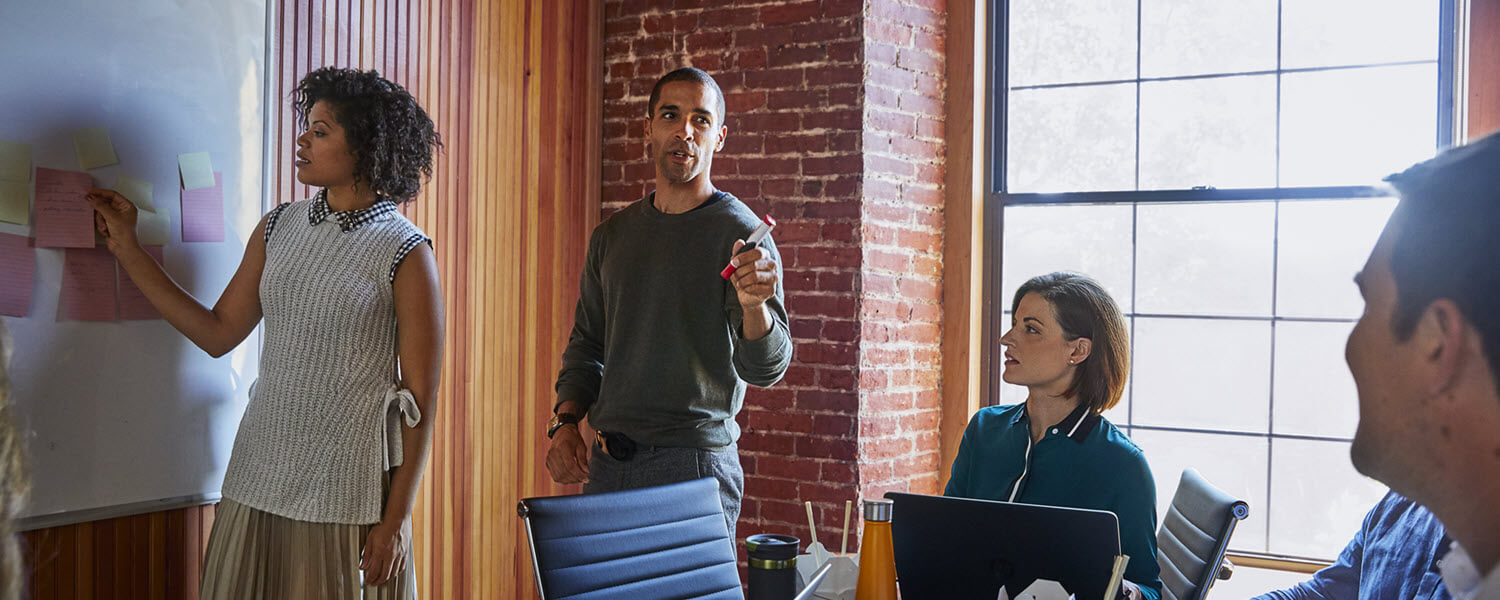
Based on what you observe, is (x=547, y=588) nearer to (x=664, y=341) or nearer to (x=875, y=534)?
(x=875, y=534)

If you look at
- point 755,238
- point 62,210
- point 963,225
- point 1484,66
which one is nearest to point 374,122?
point 62,210

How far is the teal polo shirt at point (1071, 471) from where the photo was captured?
1.99m

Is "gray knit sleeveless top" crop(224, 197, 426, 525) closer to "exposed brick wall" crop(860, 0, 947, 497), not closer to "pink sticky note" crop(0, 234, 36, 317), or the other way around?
"pink sticky note" crop(0, 234, 36, 317)

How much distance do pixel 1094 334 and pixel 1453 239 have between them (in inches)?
59.4

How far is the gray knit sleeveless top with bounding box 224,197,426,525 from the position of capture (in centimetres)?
211

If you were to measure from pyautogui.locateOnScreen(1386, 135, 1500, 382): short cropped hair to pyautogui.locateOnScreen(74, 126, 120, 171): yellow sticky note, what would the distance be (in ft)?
7.13

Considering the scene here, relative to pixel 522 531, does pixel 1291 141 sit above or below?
above

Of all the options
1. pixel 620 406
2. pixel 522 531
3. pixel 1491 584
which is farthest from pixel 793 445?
pixel 1491 584

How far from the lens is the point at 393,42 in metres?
2.94

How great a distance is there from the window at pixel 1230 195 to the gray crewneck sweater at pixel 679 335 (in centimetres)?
167

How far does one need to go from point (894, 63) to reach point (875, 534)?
2274mm

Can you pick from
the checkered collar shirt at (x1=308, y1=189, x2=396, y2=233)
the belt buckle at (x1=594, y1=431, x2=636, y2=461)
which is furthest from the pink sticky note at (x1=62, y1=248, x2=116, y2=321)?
the belt buckle at (x1=594, y1=431, x2=636, y2=461)

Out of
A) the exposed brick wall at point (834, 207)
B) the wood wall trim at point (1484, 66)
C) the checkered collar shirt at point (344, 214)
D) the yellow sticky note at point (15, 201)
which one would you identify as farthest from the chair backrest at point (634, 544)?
the wood wall trim at point (1484, 66)

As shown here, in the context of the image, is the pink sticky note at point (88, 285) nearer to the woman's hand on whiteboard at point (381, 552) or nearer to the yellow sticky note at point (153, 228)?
the yellow sticky note at point (153, 228)
